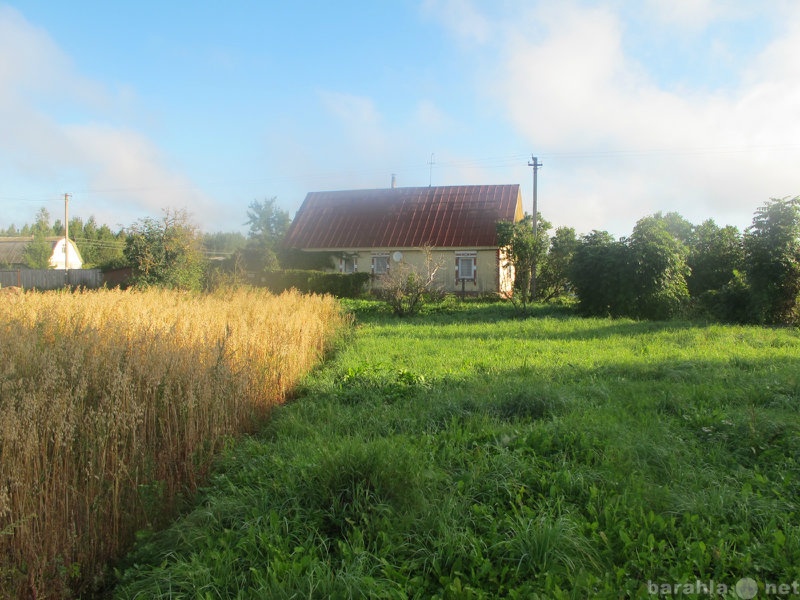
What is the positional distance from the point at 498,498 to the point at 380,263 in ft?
82.2

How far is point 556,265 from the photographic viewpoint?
2323 centimetres

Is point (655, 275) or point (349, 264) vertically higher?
point (349, 264)

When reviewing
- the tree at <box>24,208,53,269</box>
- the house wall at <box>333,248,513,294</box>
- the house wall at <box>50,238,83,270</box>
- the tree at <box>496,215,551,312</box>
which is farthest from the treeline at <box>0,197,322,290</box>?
the house wall at <box>50,238,83,270</box>

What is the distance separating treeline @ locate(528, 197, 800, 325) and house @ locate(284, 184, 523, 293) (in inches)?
339

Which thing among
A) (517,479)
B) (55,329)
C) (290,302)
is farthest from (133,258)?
(517,479)

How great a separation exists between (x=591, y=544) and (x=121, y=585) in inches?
110

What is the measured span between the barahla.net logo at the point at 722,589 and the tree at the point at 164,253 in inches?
800

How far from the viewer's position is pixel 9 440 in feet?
10.5

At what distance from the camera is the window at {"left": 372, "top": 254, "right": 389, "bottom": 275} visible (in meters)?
28.0

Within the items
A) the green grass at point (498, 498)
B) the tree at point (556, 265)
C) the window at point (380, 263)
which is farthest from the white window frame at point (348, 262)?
the green grass at point (498, 498)

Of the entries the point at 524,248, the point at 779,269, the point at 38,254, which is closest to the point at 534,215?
the point at 524,248

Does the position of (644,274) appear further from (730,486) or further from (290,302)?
(730,486)

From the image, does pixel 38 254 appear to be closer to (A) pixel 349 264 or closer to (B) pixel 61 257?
(B) pixel 61 257

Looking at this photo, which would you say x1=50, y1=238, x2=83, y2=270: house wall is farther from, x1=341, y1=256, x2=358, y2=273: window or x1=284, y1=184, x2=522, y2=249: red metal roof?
x1=341, y1=256, x2=358, y2=273: window
